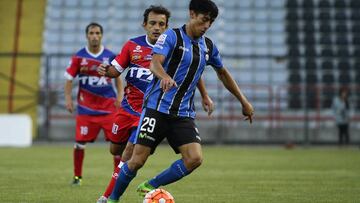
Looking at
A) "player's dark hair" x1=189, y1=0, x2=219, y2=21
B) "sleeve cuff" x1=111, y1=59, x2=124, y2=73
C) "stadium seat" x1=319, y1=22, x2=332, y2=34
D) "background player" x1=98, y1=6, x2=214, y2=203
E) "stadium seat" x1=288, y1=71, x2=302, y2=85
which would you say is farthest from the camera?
"stadium seat" x1=319, y1=22, x2=332, y2=34

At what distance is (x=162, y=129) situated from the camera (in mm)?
7852

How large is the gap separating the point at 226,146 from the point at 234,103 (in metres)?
1.48

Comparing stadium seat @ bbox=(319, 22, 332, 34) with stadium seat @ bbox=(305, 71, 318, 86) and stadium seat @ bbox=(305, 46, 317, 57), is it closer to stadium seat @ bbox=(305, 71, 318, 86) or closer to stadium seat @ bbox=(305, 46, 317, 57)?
stadium seat @ bbox=(305, 46, 317, 57)

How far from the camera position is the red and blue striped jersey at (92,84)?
489 inches

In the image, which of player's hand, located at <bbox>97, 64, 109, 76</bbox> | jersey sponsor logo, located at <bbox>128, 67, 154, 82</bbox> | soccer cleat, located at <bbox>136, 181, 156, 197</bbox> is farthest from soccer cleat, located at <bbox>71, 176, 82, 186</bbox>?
soccer cleat, located at <bbox>136, 181, 156, 197</bbox>

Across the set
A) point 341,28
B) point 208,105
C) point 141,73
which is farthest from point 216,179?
point 341,28

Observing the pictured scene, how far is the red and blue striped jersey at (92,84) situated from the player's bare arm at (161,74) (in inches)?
190

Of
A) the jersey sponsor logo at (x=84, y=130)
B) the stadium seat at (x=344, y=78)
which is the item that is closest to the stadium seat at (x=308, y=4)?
the stadium seat at (x=344, y=78)

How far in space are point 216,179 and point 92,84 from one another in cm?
242

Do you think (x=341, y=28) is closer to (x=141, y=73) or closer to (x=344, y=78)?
(x=344, y=78)

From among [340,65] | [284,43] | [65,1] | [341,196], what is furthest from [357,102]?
[341,196]

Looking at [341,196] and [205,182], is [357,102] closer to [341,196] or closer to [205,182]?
[205,182]

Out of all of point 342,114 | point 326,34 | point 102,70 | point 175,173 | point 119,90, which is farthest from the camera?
point 326,34

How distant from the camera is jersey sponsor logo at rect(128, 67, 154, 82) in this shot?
9438mm
